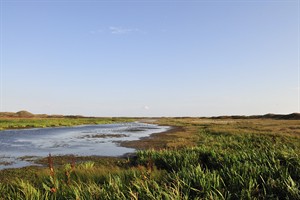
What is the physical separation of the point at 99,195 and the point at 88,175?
3129mm

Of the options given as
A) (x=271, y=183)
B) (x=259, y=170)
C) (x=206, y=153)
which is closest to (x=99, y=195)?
(x=271, y=183)

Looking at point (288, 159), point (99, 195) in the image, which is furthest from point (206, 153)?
point (99, 195)

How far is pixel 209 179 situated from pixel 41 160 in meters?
15.1

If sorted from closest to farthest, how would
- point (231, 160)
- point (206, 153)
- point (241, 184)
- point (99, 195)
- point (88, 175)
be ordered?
point (99, 195)
point (241, 184)
point (88, 175)
point (231, 160)
point (206, 153)

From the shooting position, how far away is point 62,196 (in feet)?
19.4

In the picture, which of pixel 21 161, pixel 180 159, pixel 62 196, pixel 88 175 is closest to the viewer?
pixel 62 196

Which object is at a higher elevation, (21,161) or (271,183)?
(271,183)

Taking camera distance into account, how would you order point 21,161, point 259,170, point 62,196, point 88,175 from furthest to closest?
point 21,161 → point 88,175 → point 259,170 → point 62,196

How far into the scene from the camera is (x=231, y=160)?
33.0 ft

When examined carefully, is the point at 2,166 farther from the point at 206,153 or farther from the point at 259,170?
the point at 259,170

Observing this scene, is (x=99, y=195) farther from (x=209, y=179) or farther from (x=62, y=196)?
(x=209, y=179)

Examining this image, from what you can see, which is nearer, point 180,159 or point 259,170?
point 259,170

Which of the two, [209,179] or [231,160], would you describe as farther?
[231,160]

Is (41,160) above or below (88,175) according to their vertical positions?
below
